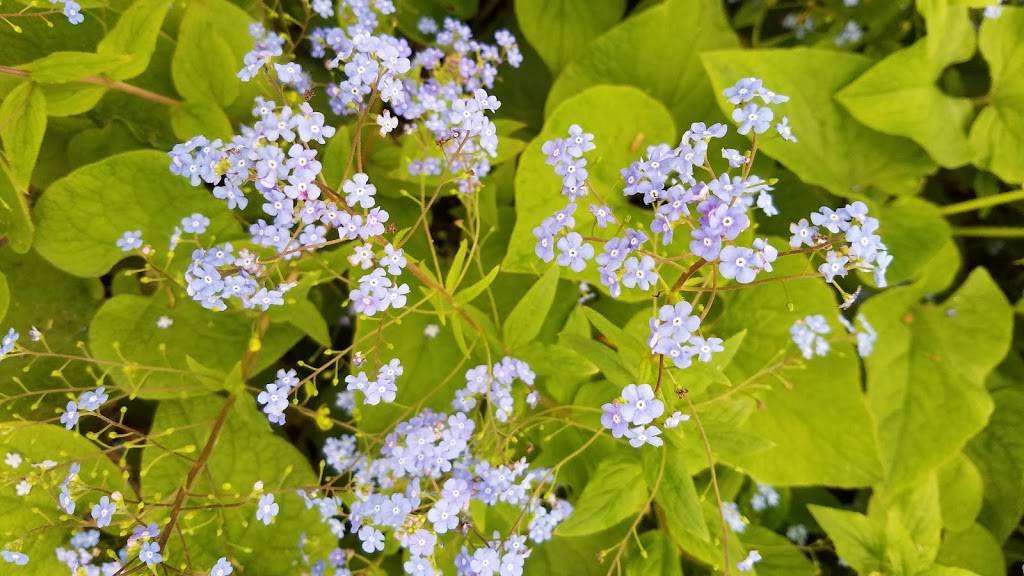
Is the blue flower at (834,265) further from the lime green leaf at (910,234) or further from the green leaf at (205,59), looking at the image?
the green leaf at (205,59)

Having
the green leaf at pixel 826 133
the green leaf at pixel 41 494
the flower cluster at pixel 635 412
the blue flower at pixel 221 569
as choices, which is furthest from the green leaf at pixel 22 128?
the green leaf at pixel 826 133

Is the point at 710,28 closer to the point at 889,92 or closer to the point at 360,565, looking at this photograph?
the point at 889,92

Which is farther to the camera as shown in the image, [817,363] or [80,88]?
[817,363]

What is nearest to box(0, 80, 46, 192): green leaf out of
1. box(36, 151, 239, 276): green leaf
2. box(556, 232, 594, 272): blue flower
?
box(36, 151, 239, 276): green leaf

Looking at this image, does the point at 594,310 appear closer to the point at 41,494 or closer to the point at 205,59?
the point at 205,59

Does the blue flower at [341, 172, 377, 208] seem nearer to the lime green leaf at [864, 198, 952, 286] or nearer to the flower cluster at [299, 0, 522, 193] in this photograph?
the flower cluster at [299, 0, 522, 193]

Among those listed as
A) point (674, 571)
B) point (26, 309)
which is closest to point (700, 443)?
point (674, 571)
